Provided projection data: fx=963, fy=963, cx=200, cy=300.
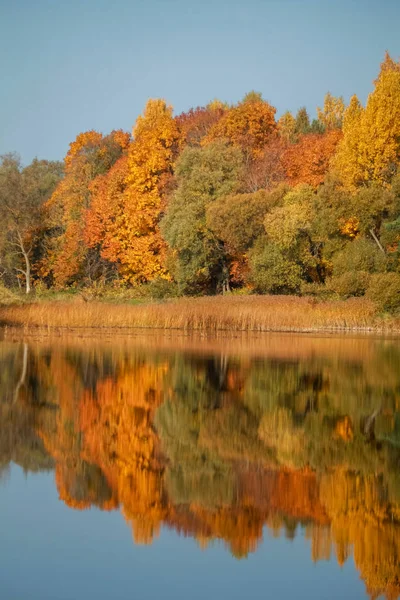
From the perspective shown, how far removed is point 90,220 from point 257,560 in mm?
54221

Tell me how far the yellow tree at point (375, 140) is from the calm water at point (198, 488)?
26.3 m

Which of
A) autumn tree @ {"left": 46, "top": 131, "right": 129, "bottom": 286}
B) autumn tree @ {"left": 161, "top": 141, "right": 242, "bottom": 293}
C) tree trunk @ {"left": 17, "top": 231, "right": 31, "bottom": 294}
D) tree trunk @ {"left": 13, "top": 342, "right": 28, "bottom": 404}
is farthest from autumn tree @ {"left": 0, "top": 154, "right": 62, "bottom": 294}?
tree trunk @ {"left": 13, "top": 342, "right": 28, "bottom": 404}

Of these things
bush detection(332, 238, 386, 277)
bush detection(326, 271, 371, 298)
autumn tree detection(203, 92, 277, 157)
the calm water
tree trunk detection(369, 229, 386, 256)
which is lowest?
the calm water

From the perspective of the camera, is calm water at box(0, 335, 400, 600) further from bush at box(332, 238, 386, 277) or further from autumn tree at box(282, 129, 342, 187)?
autumn tree at box(282, 129, 342, 187)

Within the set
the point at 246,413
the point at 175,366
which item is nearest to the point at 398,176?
the point at 175,366

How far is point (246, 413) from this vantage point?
51.5 feet

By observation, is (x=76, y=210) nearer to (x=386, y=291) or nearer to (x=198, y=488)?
(x=386, y=291)

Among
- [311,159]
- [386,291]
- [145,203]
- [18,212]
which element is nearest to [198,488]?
[386,291]

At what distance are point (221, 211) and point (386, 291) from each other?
10824mm

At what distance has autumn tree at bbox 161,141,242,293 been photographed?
161ft

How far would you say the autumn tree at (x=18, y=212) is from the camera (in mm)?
63781

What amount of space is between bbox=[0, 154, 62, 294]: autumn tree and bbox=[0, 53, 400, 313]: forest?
94 mm

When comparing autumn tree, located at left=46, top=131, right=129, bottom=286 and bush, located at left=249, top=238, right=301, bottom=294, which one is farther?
autumn tree, located at left=46, top=131, right=129, bottom=286

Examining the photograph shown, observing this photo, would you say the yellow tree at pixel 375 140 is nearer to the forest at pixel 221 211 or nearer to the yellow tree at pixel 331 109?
the forest at pixel 221 211
